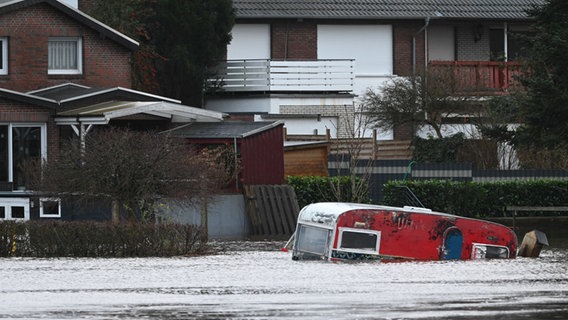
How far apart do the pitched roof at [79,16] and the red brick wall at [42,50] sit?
0.22m

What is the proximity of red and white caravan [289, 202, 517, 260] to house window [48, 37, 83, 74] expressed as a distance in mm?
17606

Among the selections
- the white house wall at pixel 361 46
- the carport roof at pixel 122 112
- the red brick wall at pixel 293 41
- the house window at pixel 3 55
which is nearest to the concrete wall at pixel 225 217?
the carport roof at pixel 122 112

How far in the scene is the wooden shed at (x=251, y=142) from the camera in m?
43.7

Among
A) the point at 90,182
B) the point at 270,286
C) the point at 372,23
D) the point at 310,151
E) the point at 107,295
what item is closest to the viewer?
the point at 107,295

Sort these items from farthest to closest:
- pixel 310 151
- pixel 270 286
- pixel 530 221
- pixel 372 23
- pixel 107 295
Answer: pixel 372 23 < pixel 310 151 < pixel 530 221 < pixel 270 286 < pixel 107 295

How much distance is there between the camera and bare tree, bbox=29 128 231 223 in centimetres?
3600

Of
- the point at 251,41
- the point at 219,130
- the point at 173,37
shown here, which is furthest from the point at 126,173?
the point at 251,41

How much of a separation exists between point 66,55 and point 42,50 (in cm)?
114

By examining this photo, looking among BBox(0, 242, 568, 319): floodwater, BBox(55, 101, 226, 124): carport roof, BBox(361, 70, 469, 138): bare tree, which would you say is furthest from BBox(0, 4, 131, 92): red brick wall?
BBox(0, 242, 568, 319): floodwater

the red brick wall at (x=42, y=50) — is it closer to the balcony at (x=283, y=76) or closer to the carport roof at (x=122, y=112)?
the carport roof at (x=122, y=112)

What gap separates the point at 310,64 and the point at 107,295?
112ft

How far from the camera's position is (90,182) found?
3588 centimetres

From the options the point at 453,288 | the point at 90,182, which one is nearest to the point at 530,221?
the point at 90,182

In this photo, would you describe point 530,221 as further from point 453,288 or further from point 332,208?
point 453,288
